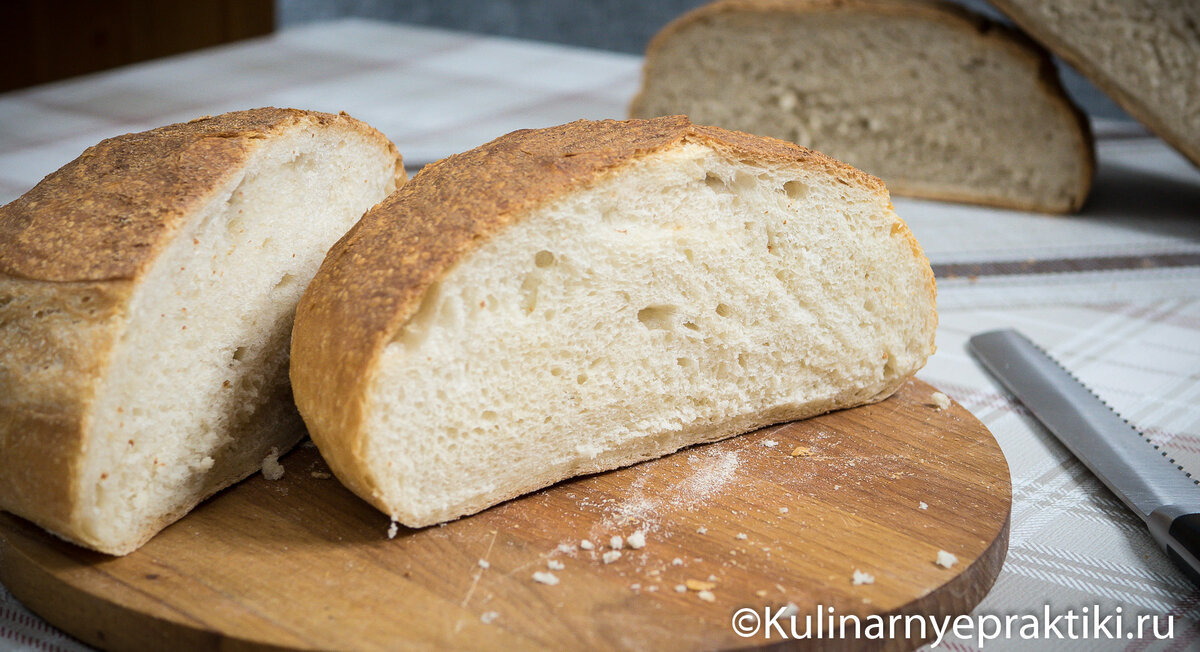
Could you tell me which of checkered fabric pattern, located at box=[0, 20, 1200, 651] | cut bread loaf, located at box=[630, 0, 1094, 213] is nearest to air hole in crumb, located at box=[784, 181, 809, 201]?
checkered fabric pattern, located at box=[0, 20, 1200, 651]

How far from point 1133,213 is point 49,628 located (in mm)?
3560

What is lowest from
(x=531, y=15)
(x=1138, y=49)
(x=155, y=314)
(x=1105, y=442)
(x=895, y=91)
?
(x=1105, y=442)

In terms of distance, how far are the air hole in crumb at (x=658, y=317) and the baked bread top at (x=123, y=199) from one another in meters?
0.72

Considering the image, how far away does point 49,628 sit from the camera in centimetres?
158

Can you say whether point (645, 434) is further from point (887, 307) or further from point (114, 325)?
point (114, 325)

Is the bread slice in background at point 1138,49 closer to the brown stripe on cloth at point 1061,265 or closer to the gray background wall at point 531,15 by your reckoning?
the brown stripe on cloth at point 1061,265

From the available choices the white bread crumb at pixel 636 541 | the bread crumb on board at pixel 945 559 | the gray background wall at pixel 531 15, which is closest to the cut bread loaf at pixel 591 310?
the white bread crumb at pixel 636 541

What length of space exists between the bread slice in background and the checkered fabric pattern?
40 centimetres

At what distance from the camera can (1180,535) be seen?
1696 mm

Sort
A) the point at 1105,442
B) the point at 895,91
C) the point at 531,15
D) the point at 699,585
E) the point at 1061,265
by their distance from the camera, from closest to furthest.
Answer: the point at 699,585 < the point at 1105,442 < the point at 1061,265 < the point at 895,91 < the point at 531,15

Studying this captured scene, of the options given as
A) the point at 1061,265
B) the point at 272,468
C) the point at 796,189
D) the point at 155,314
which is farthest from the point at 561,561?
the point at 1061,265

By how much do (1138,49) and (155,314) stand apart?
9.96 feet

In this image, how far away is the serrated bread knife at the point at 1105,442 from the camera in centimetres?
174

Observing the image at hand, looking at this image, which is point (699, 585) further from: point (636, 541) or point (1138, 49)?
point (1138, 49)
